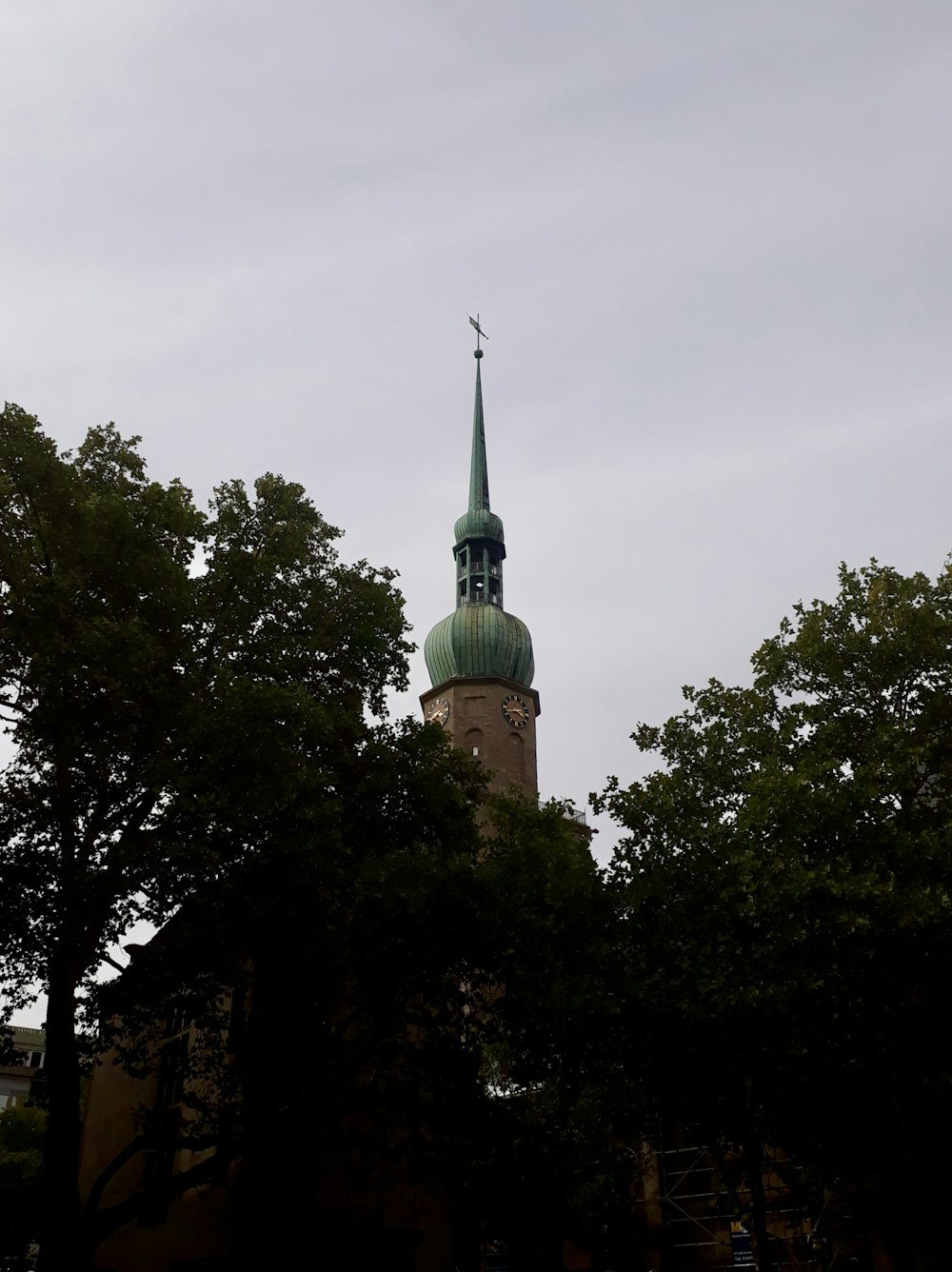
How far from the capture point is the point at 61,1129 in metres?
15.8

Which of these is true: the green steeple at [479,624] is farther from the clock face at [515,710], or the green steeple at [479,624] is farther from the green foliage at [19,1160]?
the green foliage at [19,1160]

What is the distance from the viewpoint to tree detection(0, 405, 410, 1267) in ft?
54.3

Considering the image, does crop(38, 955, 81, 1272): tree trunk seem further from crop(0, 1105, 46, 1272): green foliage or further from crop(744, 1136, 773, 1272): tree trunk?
→ crop(744, 1136, 773, 1272): tree trunk

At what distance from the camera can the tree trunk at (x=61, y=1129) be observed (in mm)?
15117

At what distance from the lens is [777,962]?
1752 cm

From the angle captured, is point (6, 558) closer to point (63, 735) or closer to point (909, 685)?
point (63, 735)

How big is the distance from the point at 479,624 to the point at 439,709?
4.72 metres

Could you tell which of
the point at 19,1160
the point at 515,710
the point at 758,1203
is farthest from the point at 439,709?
the point at 758,1203

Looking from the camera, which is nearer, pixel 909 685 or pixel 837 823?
pixel 837 823

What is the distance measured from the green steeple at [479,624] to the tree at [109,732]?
3666 cm

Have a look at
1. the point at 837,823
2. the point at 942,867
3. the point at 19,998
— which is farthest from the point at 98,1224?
the point at 942,867

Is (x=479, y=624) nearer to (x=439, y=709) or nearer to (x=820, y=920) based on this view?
(x=439, y=709)

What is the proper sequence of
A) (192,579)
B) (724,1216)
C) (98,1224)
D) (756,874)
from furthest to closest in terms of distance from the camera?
(724,1216)
(192,579)
(756,874)
(98,1224)

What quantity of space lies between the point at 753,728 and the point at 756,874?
354 centimetres
